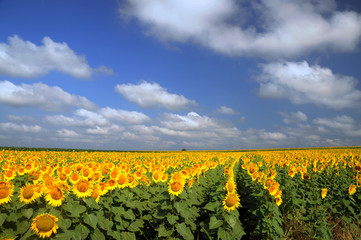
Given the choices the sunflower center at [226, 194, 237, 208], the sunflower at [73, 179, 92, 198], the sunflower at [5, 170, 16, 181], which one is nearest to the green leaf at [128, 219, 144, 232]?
the sunflower at [73, 179, 92, 198]

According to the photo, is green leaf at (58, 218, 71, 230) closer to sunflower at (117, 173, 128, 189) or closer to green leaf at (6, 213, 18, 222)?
green leaf at (6, 213, 18, 222)

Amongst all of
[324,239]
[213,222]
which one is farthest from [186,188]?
[324,239]

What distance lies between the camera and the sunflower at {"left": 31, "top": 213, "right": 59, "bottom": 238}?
3.41 metres

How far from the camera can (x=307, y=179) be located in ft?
30.1

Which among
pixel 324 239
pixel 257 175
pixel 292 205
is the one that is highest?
pixel 257 175

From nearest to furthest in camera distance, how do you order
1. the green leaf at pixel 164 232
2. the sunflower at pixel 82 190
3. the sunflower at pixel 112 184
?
1. the sunflower at pixel 82 190
2. the green leaf at pixel 164 232
3. the sunflower at pixel 112 184

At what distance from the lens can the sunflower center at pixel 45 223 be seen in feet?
11.2

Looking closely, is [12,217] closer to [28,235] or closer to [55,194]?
[28,235]

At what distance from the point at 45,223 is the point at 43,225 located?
0.12 feet

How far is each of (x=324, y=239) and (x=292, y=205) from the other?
1.69 meters

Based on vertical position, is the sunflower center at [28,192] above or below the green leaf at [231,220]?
above

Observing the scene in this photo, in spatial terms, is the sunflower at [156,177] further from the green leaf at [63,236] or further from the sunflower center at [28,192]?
the sunflower center at [28,192]

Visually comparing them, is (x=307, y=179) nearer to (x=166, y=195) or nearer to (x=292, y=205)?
(x=292, y=205)

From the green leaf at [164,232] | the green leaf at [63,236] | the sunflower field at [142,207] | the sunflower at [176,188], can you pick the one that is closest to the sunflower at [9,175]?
the sunflower field at [142,207]
